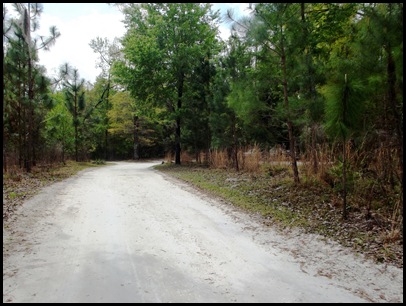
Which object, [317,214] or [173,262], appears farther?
[317,214]

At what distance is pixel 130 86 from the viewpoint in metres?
19.5

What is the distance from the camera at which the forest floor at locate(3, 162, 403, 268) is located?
14.7 feet

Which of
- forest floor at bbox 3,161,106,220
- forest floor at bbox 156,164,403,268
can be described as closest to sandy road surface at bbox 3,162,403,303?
forest floor at bbox 156,164,403,268

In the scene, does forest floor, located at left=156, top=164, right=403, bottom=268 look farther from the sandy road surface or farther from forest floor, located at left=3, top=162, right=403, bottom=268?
the sandy road surface

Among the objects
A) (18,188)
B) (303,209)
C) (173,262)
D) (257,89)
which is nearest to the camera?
(173,262)

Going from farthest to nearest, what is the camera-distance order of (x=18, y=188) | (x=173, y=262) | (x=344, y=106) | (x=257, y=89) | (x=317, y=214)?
(x=18, y=188) < (x=257, y=89) < (x=317, y=214) < (x=344, y=106) < (x=173, y=262)

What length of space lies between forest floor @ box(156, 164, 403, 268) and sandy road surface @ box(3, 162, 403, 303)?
14.0 inches

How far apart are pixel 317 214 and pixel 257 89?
3928 mm

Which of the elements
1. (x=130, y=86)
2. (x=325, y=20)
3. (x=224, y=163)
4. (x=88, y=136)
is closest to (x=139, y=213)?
(x=325, y=20)

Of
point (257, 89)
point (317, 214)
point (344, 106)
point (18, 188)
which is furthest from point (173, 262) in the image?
point (18, 188)

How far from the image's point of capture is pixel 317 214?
240 inches

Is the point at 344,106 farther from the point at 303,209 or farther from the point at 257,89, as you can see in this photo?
the point at 257,89

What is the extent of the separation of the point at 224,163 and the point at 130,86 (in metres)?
8.59

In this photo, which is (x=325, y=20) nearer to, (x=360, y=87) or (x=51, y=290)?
(x=360, y=87)
